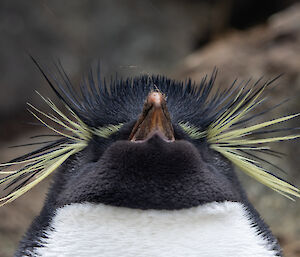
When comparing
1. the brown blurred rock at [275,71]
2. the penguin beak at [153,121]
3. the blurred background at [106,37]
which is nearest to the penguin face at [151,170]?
the penguin beak at [153,121]

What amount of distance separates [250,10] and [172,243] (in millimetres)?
4955

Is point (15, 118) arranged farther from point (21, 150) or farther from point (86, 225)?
point (86, 225)

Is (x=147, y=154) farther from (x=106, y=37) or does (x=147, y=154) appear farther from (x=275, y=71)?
(x=106, y=37)

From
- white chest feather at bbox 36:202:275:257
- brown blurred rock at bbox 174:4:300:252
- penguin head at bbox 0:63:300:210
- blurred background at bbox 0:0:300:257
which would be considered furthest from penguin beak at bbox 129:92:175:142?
blurred background at bbox 0:0:300:257

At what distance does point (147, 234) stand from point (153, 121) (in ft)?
0.90

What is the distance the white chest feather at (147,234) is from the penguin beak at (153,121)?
0.61 ft

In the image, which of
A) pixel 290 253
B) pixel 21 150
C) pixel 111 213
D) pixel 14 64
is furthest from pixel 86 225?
pixel 14 64

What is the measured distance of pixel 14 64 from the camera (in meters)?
5.43

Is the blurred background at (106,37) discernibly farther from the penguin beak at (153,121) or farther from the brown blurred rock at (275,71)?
the penguin beak at (153,121)

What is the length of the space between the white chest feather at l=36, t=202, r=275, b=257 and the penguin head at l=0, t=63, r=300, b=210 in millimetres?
26

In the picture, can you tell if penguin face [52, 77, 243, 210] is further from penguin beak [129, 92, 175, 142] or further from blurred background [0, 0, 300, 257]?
blurred background [0, 0, 300, 257]

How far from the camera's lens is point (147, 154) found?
1.25m

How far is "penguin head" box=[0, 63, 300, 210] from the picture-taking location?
1.27m

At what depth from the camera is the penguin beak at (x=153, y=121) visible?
1.23m
